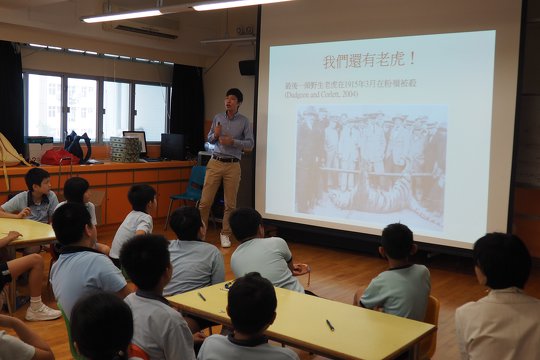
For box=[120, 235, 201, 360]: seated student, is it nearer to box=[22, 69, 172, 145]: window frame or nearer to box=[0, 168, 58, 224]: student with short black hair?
box=[0, 168, 58, 224]: student with short black hair

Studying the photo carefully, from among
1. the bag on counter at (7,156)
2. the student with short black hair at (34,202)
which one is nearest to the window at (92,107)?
the bag on counter at (7,156)

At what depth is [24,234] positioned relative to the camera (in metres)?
3.94

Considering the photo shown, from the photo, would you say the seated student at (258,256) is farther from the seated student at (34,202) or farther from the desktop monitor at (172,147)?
the desktop monitor at (172,147)

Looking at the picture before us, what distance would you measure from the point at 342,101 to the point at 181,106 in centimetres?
337

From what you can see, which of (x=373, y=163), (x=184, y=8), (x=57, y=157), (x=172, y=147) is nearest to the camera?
(x=184, y=8)

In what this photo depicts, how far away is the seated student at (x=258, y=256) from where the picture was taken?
295cm

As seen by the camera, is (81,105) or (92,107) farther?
(92,107)

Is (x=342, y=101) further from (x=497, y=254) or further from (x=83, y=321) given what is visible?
(x=83, y=321)

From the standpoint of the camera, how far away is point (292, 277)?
9.90 feet

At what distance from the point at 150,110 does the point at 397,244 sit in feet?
20.9

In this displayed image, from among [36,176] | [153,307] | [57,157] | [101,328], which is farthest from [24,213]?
[101,328]

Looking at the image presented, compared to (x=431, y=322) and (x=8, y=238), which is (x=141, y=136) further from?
(x=431, y=322)

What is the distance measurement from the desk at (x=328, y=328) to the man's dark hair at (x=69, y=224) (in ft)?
1.77

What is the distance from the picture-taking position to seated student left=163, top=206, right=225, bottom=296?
9.59 ft
